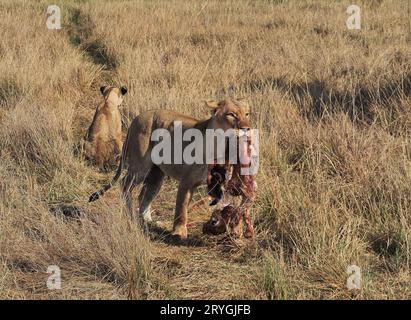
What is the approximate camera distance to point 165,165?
4.93 metres

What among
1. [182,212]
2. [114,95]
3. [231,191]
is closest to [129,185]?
[182,212]

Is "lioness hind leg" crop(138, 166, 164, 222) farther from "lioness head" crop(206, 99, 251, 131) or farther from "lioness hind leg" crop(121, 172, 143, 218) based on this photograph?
"lioness head" crop(206, 99, 251, 131)

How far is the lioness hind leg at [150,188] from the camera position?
16.9 ft

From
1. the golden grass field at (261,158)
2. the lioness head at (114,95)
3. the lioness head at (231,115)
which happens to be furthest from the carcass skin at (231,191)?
the lioness head at (114,95)

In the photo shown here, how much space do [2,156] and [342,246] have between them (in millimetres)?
3400

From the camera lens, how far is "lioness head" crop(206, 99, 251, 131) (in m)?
4.31

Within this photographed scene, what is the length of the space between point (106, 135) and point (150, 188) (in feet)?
4.88

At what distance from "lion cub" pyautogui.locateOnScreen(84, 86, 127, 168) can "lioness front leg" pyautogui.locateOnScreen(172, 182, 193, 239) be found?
190 cm

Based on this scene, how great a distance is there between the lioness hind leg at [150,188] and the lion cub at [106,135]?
1.27m

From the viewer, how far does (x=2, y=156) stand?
233 inches

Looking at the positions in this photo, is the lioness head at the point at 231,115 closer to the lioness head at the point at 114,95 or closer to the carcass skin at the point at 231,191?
the carcass skin at the point at 231,191

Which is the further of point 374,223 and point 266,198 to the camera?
point 266,198
